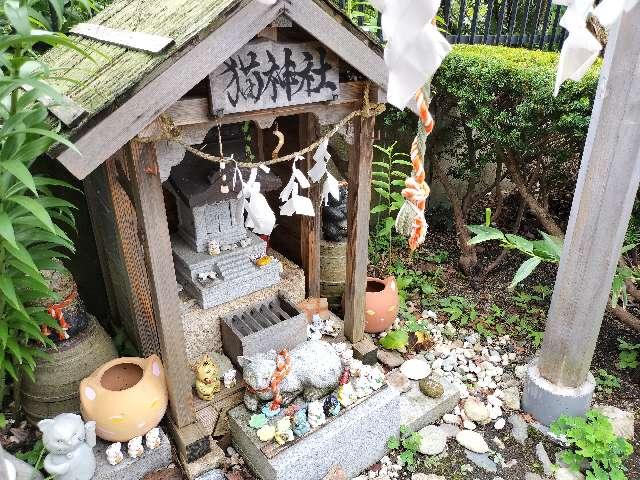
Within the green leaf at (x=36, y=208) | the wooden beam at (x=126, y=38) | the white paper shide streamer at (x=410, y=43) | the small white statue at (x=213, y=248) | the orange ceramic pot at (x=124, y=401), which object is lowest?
the orange ceramic pot at (x=124, y=401)

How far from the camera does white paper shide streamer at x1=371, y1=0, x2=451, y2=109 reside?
956 millimetres

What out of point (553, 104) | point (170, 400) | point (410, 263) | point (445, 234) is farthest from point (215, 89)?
point (445, 234)

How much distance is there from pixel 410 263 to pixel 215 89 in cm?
362

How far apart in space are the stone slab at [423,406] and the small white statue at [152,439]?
1.70m

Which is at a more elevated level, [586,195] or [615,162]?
[615,162]

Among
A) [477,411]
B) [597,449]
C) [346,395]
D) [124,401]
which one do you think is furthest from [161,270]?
[597,449]

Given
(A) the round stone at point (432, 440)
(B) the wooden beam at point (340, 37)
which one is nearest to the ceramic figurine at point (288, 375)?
(A) the round stone at point (432, 440)

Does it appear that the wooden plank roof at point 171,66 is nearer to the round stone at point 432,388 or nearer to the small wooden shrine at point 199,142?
the small wooden shrine at point 199,142

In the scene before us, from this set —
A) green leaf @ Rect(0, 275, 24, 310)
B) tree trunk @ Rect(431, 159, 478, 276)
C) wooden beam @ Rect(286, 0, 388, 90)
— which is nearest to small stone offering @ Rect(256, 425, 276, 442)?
green leaf @ Rect(0, 275, 24, 310)

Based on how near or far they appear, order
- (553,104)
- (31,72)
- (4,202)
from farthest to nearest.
Answer: 1. (553,104)
2. (4,202)
3. (31,72)

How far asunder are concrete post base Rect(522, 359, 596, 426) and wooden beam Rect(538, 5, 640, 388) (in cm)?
5

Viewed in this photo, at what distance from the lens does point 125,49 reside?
114 inches

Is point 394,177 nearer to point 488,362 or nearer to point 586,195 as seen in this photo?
point 488,362

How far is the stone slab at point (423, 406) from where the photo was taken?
3.76 meters
